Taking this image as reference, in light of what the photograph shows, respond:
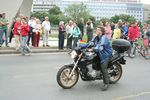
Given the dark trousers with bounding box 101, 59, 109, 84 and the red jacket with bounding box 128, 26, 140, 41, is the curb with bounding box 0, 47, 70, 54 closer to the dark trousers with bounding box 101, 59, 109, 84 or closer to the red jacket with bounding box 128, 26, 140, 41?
the red jacket with bounding box 128, 26, 140, 41

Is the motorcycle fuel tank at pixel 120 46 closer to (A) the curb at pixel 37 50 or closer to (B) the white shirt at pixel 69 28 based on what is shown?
(A) the curb at pixel 37 50

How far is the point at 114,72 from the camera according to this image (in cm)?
1112

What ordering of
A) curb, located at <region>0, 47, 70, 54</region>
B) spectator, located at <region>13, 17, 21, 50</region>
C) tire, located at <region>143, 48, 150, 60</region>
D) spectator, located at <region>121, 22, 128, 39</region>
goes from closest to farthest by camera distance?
1. curb, located at <region>0, 47, 70, 54</region>
2. spectator, located at <region>13, 17, 21, 50</region>
3. tire, located at <region>143, 48, 150, 60</region>
4. spectator, located at <region>121, 22, 128, 39</region>

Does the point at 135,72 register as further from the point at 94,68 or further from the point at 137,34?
the point at 137,34

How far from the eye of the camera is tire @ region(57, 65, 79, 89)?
9.89 metres

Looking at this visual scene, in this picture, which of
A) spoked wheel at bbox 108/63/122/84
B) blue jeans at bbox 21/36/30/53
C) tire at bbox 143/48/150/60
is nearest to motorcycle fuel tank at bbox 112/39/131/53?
spoked wheel at bbox 108/63/122/84

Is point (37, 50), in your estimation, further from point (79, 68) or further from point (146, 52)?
point (79, 68)

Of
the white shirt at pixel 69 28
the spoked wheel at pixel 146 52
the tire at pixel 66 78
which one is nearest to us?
the tire at pixel 66 78

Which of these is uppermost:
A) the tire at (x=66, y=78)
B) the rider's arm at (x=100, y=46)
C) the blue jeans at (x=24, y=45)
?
the rider's arm at (x=100, y=46)

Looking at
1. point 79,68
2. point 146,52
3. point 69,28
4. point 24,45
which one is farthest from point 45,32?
point 79,68

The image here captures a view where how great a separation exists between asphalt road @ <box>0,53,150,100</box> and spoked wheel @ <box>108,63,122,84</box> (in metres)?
0.16

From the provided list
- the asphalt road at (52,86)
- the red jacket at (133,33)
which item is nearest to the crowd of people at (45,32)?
the red jacket at (133,33)

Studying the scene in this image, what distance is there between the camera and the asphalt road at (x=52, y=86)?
30.6 feet

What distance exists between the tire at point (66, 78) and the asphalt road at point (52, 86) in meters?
0.15
